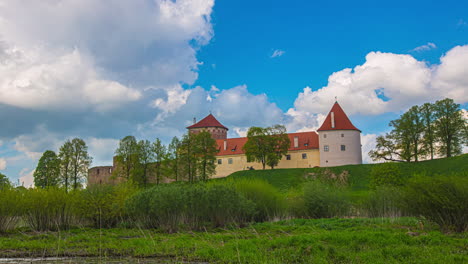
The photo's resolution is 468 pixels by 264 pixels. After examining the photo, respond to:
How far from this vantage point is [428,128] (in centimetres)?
5150

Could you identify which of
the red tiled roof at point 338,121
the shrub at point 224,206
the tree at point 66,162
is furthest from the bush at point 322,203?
the red tiled roof at point 338,121

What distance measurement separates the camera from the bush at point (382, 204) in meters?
18.5

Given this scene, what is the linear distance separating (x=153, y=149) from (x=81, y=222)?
106 ft

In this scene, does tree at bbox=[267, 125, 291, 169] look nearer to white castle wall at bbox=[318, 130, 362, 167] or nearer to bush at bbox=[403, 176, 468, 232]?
white castle wall at bbox=[318, 130, 362, 167]

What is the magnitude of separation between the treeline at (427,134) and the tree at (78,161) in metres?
36.1

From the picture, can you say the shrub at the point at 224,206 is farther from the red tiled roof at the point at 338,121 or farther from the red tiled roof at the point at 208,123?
the red tiled roof at the point at 208,123

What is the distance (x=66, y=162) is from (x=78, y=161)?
4.49ft

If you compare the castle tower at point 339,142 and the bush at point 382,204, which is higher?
the castle tower at point 339,142

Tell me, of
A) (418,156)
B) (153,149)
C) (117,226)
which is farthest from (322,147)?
(117,226)

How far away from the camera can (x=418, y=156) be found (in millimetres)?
51344

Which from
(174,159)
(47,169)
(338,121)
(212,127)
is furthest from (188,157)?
(212,127)

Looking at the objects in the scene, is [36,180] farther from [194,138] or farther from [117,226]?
[117,226]

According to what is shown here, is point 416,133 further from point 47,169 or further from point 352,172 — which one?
point 47,169

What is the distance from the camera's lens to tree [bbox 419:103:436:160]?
5078 cm
